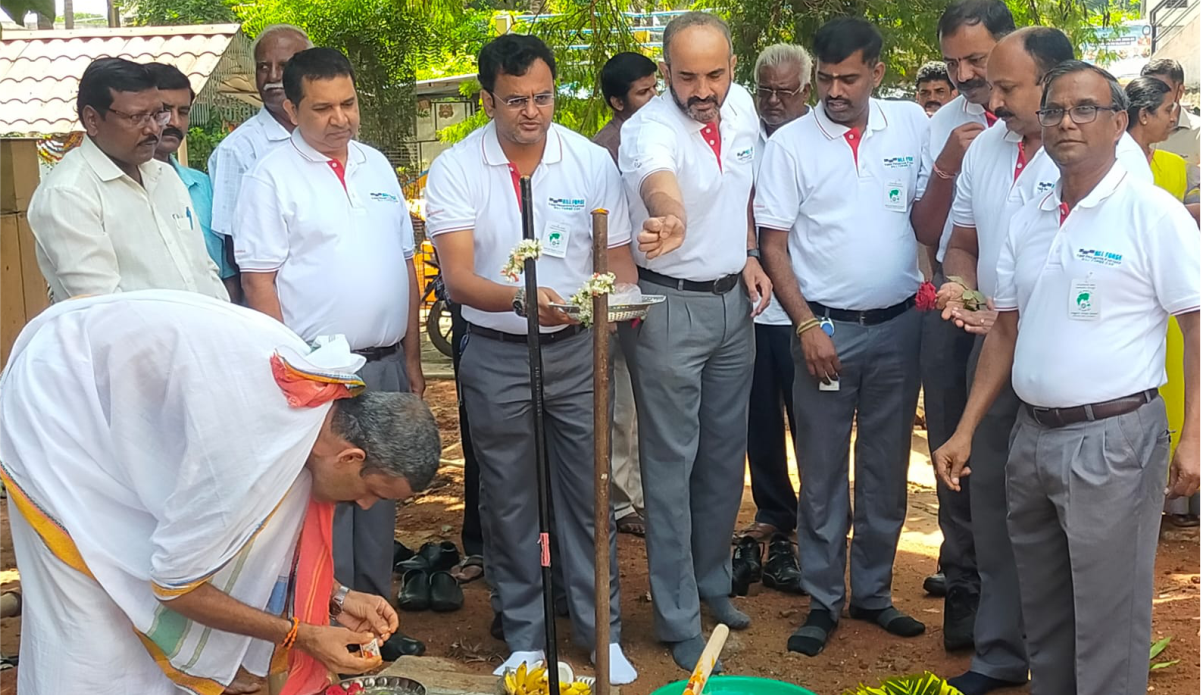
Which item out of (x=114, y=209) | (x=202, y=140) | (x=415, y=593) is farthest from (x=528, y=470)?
(x=202, y=140)

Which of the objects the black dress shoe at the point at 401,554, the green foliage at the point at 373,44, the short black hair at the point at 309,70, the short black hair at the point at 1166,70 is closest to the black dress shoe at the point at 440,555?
the black dress shoe at the point at 401,554

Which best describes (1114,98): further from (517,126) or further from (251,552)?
(251,552)

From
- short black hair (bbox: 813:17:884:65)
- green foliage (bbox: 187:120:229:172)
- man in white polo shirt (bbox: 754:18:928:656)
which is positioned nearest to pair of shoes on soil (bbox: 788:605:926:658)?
man in white polo shirt (bbox: 754:18:928:656)

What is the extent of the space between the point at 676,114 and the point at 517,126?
0.57 m

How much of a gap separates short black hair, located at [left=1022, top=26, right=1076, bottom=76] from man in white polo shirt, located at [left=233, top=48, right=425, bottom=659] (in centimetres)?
220

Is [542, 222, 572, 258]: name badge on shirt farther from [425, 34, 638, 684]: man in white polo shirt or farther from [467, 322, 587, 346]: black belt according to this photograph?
[467, 322, 587, 346]: black belt

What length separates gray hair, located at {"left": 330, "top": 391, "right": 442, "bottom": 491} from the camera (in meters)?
2.31

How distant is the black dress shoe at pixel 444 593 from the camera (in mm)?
4863

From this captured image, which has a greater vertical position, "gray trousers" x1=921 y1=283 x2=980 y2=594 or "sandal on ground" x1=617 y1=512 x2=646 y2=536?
"gray trousers" x1=921 y1=283 x2=980 y2=594

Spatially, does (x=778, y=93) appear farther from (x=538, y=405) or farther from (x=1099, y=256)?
(x=538, y=405)

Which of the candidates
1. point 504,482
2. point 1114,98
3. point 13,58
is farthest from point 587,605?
point 13,58

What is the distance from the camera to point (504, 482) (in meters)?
4.07

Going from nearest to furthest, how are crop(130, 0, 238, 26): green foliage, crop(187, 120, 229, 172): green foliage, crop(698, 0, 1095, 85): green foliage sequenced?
crop(698, 0, 1095, 85): green foliage → crop(187, 120, 229, 172): green foliage → crop(130, 0, 238, 26): green foliage

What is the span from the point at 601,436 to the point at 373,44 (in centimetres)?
1277
